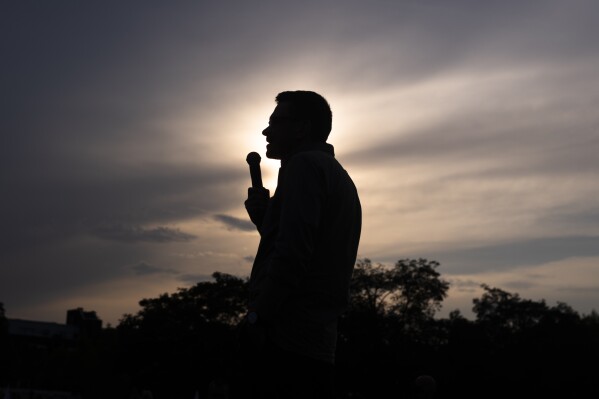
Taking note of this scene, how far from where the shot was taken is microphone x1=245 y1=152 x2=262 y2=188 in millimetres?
4691

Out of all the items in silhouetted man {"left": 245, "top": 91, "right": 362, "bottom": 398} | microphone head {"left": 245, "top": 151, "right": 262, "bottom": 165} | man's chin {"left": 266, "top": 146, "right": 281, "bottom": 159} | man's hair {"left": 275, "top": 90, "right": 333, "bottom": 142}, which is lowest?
silhouetted man {"left": 245, "top": 91, "right": 362, "bottom": 398}

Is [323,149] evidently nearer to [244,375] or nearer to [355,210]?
[355,210]

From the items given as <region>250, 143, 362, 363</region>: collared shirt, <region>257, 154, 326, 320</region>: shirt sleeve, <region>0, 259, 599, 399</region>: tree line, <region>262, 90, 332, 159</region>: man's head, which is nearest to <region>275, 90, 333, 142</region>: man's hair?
<region>262, 90, 332, 159</region>: man's head

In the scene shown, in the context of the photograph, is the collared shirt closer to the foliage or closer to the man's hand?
the man's hand

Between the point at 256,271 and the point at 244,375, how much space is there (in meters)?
0.52

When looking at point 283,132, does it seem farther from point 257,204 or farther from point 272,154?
point 257,204

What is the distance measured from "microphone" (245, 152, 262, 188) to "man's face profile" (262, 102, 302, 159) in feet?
1.23

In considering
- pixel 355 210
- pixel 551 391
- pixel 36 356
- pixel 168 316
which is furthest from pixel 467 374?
pixel 36 356

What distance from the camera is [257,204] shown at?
454 cm

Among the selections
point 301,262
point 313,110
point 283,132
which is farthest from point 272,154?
point 301,262

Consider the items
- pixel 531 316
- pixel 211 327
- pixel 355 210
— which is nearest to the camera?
pixel 355 210

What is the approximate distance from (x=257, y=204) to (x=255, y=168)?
279 millimetres

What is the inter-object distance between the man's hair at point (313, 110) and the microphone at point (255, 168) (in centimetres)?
47

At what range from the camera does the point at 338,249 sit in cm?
404
